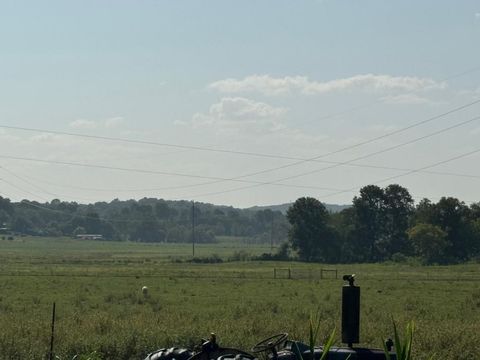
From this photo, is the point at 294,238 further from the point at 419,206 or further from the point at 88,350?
the point at 88,350

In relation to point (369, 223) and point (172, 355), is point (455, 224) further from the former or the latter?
point (172, 355)

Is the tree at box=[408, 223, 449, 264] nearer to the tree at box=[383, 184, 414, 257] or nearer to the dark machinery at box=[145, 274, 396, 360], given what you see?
the tree at box=[383, 184, 414, 257]

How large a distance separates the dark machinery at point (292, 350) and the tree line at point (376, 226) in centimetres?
10639

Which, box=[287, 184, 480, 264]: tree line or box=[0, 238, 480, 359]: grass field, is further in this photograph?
box=[287, 184, 480, 264]: tree line

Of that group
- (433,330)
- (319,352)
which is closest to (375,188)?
(433,330)

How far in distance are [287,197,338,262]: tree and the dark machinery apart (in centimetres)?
11200

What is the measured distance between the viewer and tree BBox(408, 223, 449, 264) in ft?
371

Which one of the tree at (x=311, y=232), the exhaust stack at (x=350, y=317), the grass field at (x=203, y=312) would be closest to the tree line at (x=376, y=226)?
A: the tree at (x=311, y=232)

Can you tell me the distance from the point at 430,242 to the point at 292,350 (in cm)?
10462

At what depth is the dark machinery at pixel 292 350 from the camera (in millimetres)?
10766

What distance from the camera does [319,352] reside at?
11633 mm

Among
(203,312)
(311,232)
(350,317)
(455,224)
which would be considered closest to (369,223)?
(311,232)

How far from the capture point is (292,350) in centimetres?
1145

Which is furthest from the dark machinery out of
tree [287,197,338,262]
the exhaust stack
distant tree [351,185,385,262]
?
distant tree [351,185,385,262]
